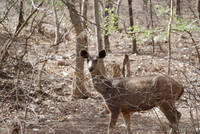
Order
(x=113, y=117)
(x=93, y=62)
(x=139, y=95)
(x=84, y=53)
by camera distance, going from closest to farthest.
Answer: (x=139, y=95) < (x=113, y=117) < (x=93, y=62) < (x=84, y=53)

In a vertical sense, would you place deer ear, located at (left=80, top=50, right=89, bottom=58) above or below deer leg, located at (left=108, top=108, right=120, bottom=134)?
above

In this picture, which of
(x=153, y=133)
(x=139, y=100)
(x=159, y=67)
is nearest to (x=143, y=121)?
(x=153, y=133)

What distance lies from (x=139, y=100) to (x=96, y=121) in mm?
2137

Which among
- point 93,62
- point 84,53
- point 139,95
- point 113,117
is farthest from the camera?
point 84,53

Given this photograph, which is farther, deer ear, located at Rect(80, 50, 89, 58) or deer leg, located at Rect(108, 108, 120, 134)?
deer ear, located at Rect(80, 50, 89, 58)

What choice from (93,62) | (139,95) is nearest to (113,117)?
(139,95)

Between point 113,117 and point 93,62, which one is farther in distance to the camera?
point 93,62

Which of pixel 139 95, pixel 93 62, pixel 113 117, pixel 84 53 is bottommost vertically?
pixel 113 117

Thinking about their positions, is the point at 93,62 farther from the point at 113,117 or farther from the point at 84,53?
the point at 113,117

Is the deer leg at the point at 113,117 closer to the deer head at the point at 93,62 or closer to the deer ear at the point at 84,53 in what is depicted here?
the deer head at the point at 93,62

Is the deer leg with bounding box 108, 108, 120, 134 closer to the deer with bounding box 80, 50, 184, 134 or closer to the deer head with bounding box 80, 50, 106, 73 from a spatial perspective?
the deer with bounding box 80, 50, 184, 134

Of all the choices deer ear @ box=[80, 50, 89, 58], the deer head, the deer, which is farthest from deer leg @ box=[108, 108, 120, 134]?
deer ear @ box=[80, 50, 89, 58]

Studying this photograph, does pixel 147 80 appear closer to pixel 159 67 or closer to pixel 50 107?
pixel 50 107

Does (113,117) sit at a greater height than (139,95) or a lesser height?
lesser
